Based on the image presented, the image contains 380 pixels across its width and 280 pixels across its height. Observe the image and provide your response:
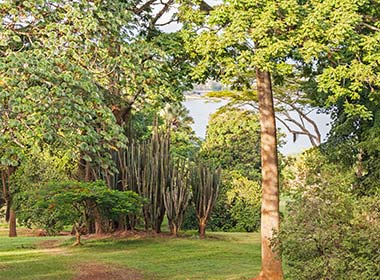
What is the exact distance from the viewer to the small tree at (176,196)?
53.4 feet

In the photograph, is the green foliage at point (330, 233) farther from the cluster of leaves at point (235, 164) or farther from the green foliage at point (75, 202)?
the cluster of leaves at point (235, 164)

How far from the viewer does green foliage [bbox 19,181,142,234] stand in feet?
45.0

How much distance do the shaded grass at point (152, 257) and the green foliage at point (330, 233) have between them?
8.22 feet

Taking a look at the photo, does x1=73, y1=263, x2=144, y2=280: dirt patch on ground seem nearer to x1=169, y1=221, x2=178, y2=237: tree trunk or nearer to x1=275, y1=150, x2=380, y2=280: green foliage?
x1=275, y1=150, x2=380, y2=280: green foliage

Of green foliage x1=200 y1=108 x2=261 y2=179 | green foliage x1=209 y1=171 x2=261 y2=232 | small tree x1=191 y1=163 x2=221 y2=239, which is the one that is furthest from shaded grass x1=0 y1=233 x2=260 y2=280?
green foliage x1=200 y1=108 x2=261 y2=179

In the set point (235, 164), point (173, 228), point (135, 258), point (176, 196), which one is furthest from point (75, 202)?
point (235, 164)

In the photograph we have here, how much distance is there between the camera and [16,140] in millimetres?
7098

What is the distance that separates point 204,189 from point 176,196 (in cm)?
99

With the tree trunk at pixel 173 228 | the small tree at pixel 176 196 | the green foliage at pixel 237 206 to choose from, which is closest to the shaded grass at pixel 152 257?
the tree trunk at pixel 173 228

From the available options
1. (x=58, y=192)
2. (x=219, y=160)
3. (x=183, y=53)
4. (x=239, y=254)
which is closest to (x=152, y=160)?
(x=58, y=192)

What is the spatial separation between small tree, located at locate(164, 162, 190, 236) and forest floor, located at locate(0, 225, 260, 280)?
1.69ft

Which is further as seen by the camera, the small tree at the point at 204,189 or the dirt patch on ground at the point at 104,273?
the small tree at the point at 204,189

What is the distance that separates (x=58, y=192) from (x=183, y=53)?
18.5 feet

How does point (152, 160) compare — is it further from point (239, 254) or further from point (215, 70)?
point (215, 70)
